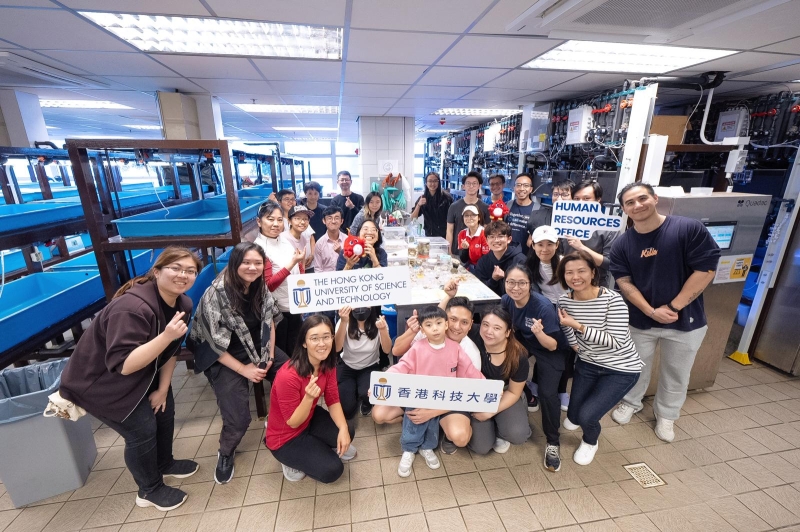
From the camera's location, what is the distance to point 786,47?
2.98 meters

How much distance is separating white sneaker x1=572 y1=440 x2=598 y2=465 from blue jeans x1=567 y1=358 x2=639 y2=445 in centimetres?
3

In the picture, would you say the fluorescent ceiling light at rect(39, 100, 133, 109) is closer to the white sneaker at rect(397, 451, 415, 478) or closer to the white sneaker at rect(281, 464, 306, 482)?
the white sneaker at rect(281, 464, 306, 482)

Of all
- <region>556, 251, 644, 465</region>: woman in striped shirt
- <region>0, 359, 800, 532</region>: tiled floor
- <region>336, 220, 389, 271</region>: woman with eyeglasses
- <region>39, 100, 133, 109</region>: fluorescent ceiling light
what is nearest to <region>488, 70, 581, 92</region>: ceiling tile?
<region>336, 220, 389, 271</region>: woman with eyeglasses

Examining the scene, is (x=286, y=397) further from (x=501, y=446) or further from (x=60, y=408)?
(x=501, y=446)

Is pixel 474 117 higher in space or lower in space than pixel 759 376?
higher

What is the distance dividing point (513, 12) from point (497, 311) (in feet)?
6.67

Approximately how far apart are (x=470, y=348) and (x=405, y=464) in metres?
0.88

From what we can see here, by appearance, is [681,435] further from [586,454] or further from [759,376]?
[759,376]

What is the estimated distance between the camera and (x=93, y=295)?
3.31 meters

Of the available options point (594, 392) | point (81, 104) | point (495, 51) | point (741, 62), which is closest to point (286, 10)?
point (495, 51)

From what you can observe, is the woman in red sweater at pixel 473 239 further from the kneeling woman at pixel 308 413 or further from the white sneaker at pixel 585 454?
the kneeling woman at pixel 308 413

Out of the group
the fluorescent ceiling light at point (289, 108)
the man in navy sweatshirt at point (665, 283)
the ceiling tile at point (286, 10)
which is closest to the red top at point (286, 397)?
the man in navy sweatshirt at point (665, 283)

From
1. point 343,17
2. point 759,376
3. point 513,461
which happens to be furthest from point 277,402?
point 759,376

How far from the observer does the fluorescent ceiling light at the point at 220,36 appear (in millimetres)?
2562
